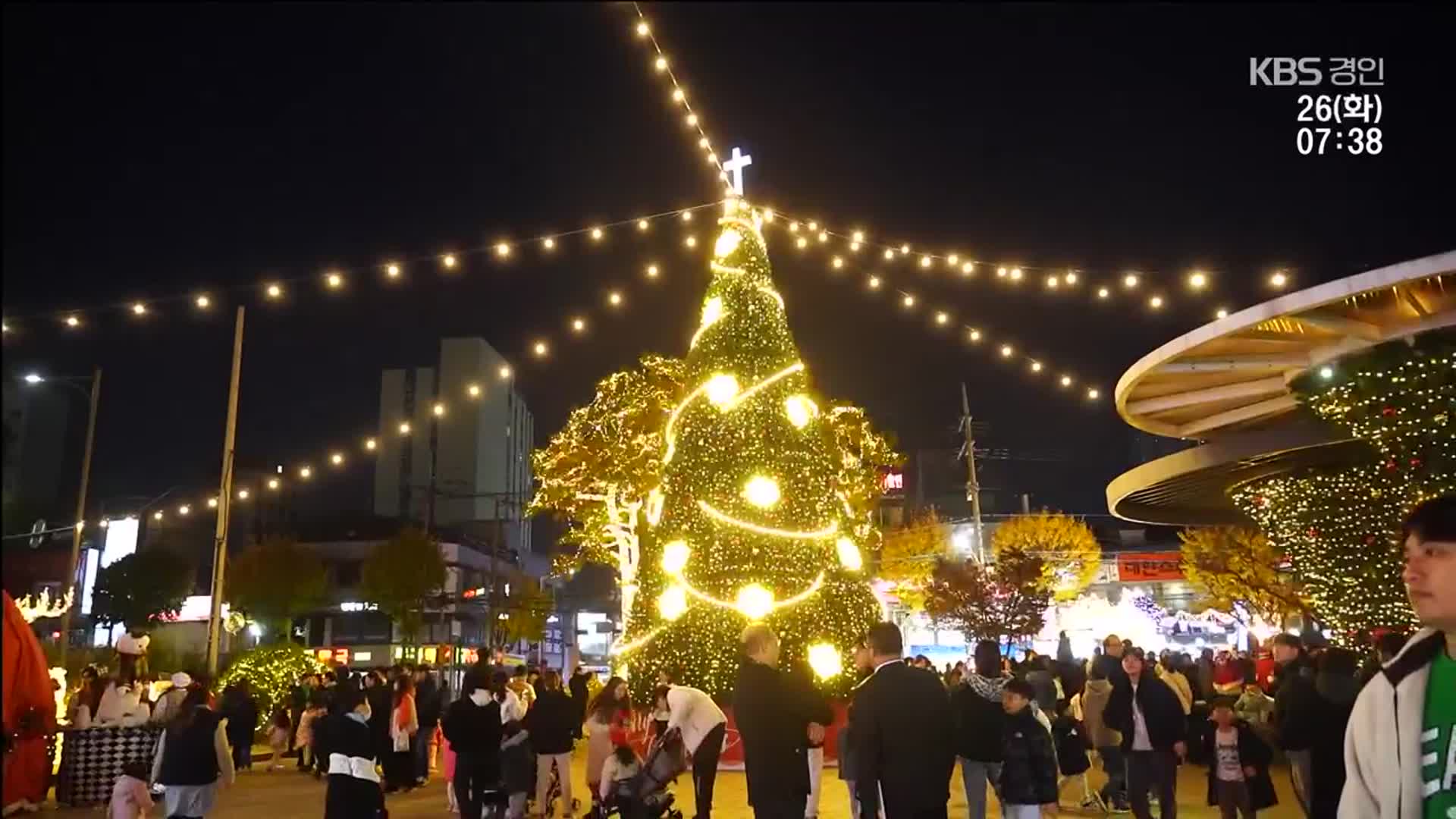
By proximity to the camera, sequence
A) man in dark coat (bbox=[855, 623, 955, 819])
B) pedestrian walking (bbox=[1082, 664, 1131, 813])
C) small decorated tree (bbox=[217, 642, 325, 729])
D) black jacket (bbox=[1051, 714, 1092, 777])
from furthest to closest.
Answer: small decorated tree (bbox=[217, 642, 325, 729]), pedestrian walking (bbox=[1082, 664, 1131, 813]), black jacket (bbox=[1051, 714, 1092, 777]), man in dark coat (bbox=[855, 623, 955, 819])

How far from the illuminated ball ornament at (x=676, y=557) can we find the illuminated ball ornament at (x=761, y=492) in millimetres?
1115

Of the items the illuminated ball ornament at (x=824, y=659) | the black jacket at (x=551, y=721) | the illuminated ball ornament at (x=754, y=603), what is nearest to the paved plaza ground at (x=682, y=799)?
the illuminated ball ornament at (x=824, y=659)

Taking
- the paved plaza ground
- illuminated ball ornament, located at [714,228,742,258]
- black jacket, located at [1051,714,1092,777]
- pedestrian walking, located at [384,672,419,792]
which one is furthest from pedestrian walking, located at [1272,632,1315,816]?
pedestrian walking, located at [384,672,419,792]

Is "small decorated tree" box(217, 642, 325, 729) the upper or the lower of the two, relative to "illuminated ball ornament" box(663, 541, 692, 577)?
lower

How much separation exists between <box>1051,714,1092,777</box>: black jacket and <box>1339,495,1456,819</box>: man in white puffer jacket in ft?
24.3

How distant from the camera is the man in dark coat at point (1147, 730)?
8227 millimetres

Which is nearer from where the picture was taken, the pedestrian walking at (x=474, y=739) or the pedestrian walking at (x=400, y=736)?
the pedestrian walking at (x=474, y=739)

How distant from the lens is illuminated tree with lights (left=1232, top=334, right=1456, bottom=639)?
38.6 ft

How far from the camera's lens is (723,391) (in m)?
14.6

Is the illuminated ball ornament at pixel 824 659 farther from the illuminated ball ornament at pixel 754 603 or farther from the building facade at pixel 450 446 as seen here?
the building facade at pixel 450 446

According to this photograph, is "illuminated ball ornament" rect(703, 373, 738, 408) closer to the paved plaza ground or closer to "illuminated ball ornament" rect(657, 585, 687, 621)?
"illuminated ball ornament" rect(657, 585, 687, 621)

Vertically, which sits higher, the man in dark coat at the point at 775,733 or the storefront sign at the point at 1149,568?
the storefront sign at the point at 1149,568

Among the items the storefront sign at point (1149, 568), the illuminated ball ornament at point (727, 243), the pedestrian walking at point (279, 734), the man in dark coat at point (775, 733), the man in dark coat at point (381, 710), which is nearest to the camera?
the man in dark coat at point (775, 733)

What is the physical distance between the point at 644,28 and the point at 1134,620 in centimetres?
3528
